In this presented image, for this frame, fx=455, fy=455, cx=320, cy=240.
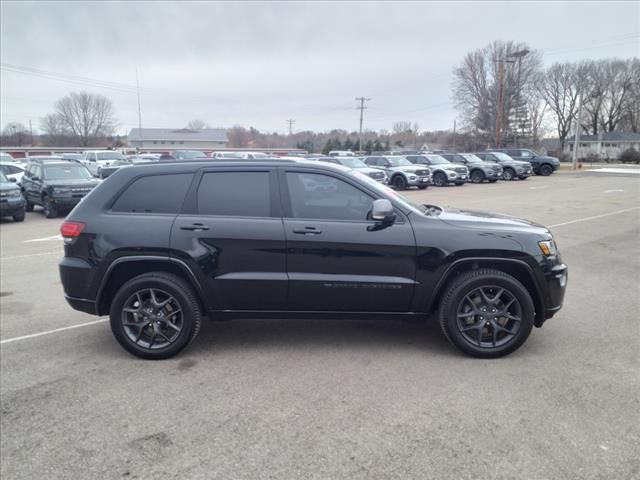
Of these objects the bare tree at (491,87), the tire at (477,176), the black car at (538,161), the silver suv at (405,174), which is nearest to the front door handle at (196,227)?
the silver suv at (405,174)

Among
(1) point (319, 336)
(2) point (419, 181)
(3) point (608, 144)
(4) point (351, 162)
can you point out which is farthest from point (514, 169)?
(3) point (608, 144)

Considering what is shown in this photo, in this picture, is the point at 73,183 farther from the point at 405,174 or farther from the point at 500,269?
the point at 405,174

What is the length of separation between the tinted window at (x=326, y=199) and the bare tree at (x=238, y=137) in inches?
3637

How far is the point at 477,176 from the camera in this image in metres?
28.6

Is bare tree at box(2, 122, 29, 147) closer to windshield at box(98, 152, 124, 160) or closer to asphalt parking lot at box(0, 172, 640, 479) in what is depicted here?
windshield at box(98, 152, 124, 160)

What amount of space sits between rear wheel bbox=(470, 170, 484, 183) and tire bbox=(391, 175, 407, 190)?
7.39 meters

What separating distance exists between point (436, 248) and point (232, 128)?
10619cm

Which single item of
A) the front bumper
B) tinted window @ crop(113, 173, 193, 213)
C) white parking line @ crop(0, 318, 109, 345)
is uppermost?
tinted window @ crop(113, 173, 193, 213)

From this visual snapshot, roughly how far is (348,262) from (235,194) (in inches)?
47.8

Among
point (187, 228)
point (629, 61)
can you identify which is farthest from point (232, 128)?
point (187, 228)

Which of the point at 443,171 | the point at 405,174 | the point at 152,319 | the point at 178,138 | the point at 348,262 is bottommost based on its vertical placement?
the point at 152,319

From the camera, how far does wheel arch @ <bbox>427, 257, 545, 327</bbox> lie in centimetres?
402

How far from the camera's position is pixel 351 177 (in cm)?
420

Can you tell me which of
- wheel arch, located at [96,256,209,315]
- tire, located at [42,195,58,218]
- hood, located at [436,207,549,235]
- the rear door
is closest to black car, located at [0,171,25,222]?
tire, located at [42,195,58,218]
